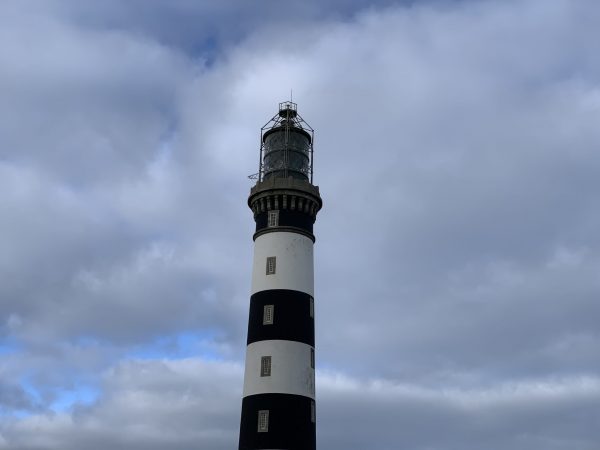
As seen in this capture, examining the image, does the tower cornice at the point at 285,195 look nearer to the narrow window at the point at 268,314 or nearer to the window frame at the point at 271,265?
the window frame at the point at 271,265

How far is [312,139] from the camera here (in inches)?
2280

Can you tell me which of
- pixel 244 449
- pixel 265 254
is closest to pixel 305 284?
pixel 265 254

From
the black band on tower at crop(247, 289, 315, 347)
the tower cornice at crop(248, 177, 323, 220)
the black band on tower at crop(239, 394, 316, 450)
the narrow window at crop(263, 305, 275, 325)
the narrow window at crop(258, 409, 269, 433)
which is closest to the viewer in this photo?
the black band on tower at crop(239, 394, 316, 450)

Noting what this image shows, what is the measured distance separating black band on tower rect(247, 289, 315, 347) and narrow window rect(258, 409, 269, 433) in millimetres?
4739

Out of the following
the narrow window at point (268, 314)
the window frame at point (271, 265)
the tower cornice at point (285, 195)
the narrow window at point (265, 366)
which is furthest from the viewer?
the tower cornice at point (285, 195)

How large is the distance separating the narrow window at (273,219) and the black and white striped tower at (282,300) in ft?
0.23

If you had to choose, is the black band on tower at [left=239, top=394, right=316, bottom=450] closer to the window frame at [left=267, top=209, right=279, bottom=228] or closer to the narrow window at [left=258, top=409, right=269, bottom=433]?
the narrow window at [left=258, top=409, right=269, bottom=433]

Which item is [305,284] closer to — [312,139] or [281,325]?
[281,325]

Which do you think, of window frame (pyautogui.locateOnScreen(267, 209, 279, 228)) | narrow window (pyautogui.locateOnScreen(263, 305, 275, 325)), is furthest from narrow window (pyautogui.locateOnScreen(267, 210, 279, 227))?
narrow window (pyautogui.locateOnScreen(263, 305, 275, 325))

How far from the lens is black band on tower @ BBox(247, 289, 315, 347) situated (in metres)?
50.2

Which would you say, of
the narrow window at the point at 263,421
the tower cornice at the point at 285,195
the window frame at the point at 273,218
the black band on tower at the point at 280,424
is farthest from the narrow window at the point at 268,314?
the tower cornice at the point at 285,195

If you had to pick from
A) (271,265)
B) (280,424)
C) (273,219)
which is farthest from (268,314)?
(280,424)

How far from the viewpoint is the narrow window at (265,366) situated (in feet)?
161

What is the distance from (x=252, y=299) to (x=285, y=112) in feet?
47.7
